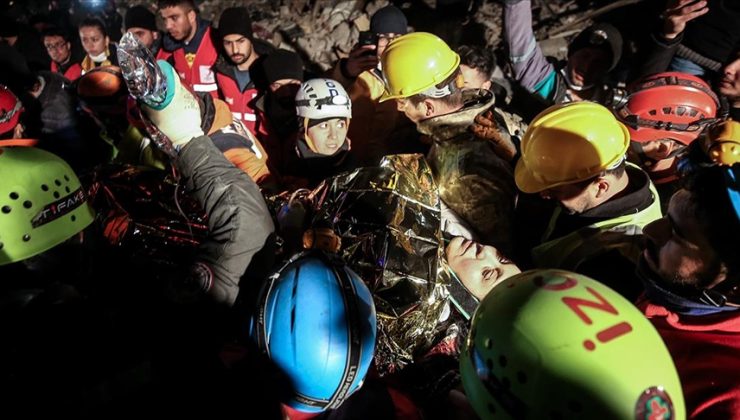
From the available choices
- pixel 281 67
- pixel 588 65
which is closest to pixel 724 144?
pixel 588 65

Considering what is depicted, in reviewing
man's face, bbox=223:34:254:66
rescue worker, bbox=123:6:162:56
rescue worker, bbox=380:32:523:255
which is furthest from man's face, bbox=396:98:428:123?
rescue worker, bbox=123:6:162:56

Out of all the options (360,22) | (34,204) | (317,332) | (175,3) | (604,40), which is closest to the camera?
(317,332)

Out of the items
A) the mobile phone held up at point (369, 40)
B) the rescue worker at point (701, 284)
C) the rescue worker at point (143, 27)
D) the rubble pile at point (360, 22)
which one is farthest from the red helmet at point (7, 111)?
the rubble pile at point (360, 22)

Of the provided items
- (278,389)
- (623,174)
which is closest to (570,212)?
(623,174)

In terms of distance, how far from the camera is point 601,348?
1412 mm

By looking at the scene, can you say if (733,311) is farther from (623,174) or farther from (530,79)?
(530,79)

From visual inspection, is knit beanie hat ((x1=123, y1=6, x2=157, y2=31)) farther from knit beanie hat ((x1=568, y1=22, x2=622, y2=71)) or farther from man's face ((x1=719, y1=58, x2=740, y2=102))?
man's face ((x1=719, y1=58, x2=740, y2=102))

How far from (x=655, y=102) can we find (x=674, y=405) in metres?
2.87

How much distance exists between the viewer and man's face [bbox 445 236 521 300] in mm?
2424

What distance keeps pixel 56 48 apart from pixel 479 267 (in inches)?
300

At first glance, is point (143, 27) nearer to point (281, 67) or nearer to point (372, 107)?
point (281, 67)

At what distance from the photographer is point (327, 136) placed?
3.96 meters

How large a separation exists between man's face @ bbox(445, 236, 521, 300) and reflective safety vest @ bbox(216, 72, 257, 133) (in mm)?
3370

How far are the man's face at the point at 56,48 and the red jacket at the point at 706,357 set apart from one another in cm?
836
